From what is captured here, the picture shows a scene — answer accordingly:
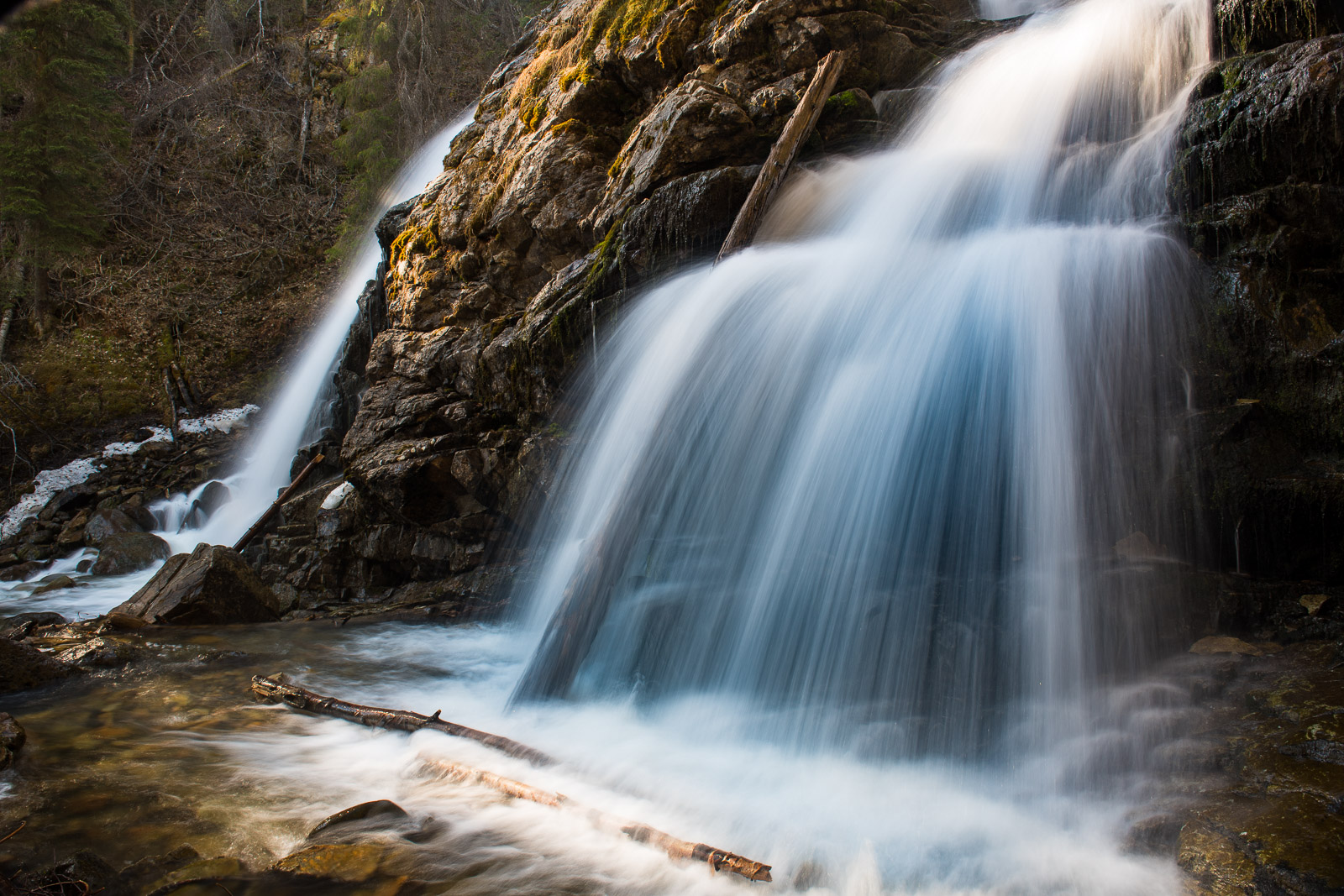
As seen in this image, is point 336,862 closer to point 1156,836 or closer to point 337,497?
point 1156,836

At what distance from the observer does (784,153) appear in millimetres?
7812

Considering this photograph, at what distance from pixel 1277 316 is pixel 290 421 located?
45.6 ft

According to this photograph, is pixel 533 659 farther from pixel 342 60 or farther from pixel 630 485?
pixel 342 60

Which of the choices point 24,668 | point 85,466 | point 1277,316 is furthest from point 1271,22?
point 85,466

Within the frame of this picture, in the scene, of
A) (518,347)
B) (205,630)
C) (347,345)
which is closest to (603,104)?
(518,347)

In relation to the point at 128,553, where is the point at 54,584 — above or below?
below

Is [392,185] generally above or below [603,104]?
above

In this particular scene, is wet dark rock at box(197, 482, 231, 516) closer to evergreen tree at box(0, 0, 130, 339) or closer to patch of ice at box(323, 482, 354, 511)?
patch of ice at box(323, 482, 354, 511)

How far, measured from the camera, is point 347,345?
12930 millimetres

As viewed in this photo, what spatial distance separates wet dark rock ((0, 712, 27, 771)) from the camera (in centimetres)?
351

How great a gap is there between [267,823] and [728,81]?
28.5 feet

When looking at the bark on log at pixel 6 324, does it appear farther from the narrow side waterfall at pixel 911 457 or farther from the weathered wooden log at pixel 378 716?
the weathered wooden log at pixel 378 716

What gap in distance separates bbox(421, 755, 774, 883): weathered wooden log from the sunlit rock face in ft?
11.4

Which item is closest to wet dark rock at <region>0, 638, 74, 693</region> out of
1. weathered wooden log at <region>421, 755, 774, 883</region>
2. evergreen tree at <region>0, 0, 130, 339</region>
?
weathered wooden log at <region>421, 755, 774, 883</region>
